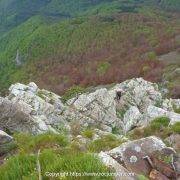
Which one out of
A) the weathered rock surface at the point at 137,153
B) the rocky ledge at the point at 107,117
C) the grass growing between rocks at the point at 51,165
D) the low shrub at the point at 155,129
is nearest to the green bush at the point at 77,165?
the grass growing between rocks at the point at 51,165

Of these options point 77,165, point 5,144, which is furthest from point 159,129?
point 77,165

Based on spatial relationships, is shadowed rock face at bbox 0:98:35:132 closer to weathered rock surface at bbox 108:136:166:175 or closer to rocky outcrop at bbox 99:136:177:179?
weathered rock surface at bbox 108:136:166:175

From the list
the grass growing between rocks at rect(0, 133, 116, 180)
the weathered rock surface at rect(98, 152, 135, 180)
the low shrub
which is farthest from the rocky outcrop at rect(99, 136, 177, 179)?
the low shrub

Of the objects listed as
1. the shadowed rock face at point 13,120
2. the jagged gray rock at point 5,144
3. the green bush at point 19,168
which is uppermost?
the green bush at point 19,168

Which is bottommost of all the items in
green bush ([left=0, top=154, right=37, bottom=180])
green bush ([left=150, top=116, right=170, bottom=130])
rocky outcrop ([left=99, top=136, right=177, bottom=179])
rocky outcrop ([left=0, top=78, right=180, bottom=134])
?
rocky outcrop ([left=0, top=78, right=180, bottom=134])

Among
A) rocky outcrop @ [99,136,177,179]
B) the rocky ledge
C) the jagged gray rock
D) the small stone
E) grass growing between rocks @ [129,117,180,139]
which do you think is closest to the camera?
rocky outcrop @ [99,136,177,179]

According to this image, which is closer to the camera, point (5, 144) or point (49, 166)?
point (49, 166)

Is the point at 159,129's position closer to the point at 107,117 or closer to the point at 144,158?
the point at 144,158

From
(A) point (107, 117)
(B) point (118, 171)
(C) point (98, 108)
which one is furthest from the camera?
(C) point (98, 108)

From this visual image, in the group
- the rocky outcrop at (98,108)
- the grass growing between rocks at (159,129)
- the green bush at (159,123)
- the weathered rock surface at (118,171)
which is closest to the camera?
the weathered rock surface at (118,171)

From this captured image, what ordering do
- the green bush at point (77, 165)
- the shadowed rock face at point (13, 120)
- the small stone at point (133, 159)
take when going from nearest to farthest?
the green bush at point (77, 165) → the small stone at point (133, 159) → the shadowed rock face at point (13, 120)

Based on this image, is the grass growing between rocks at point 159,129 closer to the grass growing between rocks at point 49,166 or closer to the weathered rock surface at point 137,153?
the weathered rock surface at point 137,153

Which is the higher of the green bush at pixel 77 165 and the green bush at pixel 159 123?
the green bush at pixel 77 165

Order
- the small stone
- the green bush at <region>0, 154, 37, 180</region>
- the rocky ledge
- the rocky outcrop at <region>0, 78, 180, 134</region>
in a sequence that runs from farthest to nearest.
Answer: the rocky outcrop at <region>0, 78, 180, 134</region> < the rocky ledge < the small stone < the green bush at <region>0, 154, 37, 180</region>
